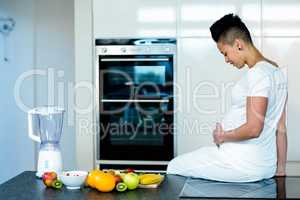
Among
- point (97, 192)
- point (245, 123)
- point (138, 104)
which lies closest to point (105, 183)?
point (97, 192)

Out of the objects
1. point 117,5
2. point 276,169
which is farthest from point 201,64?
point 276,169

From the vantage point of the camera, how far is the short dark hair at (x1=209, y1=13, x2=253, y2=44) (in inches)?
79.2

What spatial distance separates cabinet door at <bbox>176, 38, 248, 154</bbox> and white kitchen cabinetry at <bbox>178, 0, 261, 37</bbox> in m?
0.08

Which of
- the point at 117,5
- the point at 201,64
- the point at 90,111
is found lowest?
the point at 90,111

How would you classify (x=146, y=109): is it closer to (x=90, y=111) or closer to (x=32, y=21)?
(x=90, y=111)

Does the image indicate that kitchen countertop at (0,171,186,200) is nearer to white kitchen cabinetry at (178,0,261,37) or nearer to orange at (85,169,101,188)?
orange at (85,169,101,188)

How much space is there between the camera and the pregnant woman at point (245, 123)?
189 cm

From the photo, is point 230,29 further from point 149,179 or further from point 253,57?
point 149,179

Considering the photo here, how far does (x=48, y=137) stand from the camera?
83.4 inches

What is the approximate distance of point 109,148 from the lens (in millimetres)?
3373

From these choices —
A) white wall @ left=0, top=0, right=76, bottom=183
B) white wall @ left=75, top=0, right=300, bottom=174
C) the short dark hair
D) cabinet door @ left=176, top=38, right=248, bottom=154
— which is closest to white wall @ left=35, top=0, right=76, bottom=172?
white wall @ left=0, top=0, right=76, bottom=183

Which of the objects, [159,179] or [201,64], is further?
[201,64]

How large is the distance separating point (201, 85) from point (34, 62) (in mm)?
1767

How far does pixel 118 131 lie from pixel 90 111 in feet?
0.81
